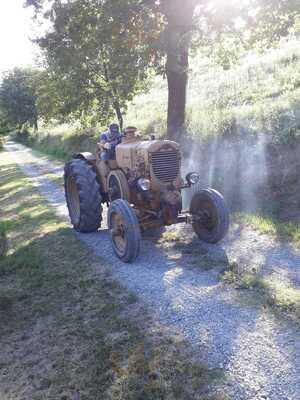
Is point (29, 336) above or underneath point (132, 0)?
underneath

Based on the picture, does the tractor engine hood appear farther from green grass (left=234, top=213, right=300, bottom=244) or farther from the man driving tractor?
green grass (left=234, top=213, right=300, bottom=244)

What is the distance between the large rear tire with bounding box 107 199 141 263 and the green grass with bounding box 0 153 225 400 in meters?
0.40

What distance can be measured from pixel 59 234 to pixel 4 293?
2.64 m

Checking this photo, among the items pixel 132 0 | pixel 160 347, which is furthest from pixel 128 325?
pixel 132 0

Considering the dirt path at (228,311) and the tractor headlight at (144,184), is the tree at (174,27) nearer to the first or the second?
the tractor headlight at (144,184)

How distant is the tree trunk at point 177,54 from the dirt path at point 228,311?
5698mm

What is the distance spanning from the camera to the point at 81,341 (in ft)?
13.9

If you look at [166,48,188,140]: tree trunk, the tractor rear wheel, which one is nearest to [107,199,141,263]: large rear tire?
the tractor rear wheel

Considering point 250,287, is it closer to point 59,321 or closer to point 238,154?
point 59,321

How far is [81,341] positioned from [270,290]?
2.34 m

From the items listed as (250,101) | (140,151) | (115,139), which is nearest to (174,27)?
(250,101)

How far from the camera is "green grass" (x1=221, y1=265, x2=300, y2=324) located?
14.5 ft

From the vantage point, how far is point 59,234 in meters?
8.25

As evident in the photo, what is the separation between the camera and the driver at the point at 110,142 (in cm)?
779
